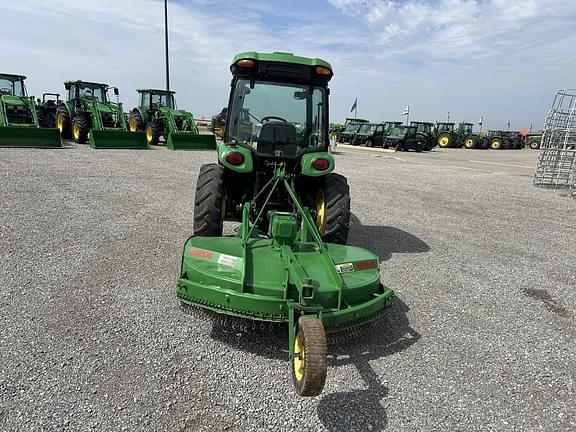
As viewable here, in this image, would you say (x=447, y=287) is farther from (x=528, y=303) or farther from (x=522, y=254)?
(x=522, y=254)

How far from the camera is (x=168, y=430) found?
7.64 feet

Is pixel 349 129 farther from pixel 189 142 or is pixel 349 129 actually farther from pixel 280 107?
A: pixel 280 107

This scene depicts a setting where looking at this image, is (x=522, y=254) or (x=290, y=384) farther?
(x=522, y=254)

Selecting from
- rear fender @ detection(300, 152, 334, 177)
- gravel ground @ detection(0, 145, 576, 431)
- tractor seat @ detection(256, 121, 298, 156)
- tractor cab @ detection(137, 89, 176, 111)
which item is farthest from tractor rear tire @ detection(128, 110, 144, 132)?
rear fender @ detection(300, 152, 334, 177)

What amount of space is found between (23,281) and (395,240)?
14.9 feet

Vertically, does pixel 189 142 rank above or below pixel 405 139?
below

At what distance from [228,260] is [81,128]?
14792 mm

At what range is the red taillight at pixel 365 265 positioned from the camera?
343 cm

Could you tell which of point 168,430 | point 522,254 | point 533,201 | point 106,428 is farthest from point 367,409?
point 533,201

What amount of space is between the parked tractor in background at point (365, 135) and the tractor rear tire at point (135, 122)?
15.6 meters

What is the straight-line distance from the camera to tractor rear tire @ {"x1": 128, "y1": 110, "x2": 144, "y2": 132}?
57.6 feet

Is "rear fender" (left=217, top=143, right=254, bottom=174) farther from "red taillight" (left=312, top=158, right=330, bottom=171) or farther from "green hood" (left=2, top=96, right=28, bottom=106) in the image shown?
"green hood" (left=2, top=96, right=28, bottom=106)

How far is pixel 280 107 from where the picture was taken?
16.3ft

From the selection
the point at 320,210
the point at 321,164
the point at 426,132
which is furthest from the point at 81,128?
the point at 426,132
